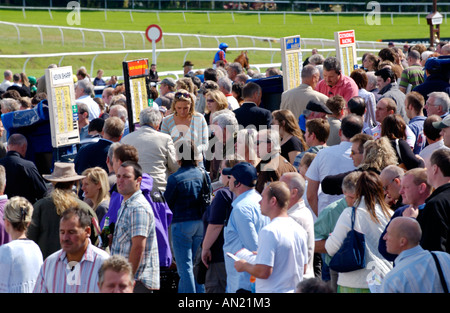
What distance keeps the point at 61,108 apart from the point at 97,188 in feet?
9.02

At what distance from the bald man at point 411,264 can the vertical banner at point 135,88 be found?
6032mm

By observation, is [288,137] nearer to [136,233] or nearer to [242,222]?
[242,222]

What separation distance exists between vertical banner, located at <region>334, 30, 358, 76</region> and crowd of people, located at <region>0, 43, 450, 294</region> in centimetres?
355

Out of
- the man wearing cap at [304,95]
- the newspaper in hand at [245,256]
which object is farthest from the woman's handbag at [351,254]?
the man wearing cap at [304,95]

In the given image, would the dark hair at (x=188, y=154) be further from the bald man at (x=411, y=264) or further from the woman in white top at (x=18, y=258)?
the bald man at (x=411, y=264)

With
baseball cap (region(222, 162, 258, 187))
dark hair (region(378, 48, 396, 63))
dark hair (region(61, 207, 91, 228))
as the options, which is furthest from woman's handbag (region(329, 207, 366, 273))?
dark hair (region(378, 48, 396, 63))

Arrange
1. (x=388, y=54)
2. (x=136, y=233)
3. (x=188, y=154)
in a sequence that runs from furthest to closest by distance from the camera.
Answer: (x=388, y=54) < (x=188, y=154) < (x=136, y=233)

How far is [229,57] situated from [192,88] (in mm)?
33124

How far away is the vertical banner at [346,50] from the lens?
563 inches

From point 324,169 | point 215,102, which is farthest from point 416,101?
point 215,102

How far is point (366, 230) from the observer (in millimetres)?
6266

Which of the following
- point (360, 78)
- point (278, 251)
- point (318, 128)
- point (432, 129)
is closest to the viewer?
point (278, 251)
